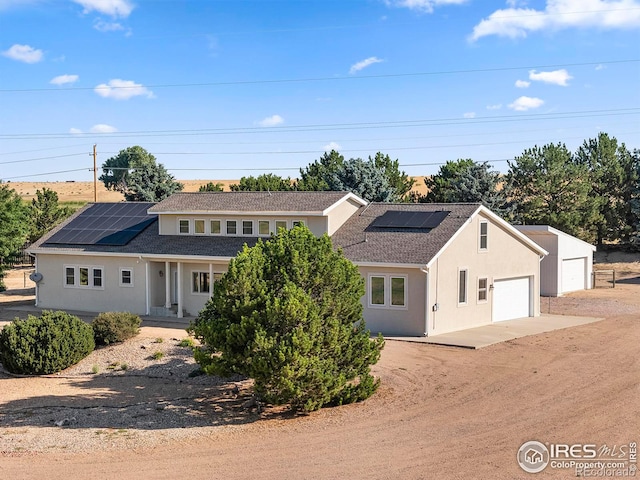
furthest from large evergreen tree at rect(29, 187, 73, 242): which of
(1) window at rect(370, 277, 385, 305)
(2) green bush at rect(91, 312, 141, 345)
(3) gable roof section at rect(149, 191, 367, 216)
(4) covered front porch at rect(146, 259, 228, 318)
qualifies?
(1) window at rect(370, 277, 385, 305)

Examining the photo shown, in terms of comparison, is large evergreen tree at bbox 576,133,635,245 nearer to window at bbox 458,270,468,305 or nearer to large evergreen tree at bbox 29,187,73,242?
window at bbox 458,270,468,305

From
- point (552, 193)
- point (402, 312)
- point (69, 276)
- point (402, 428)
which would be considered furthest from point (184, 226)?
point (552, 193)

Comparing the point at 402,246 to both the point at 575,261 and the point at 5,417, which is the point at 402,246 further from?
the point at 575,261

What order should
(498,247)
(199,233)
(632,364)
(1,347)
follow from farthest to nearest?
(199,233), (498,247), (1,347), (632,364)

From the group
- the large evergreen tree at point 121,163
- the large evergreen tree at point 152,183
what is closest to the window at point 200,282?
the large evergreen tree at point 152,183

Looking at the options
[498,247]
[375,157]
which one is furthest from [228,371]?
[375,157]

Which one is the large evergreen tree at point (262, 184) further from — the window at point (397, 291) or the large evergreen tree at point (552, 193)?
the window at point (397, 291)

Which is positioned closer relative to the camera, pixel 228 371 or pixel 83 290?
pixel 228 371
